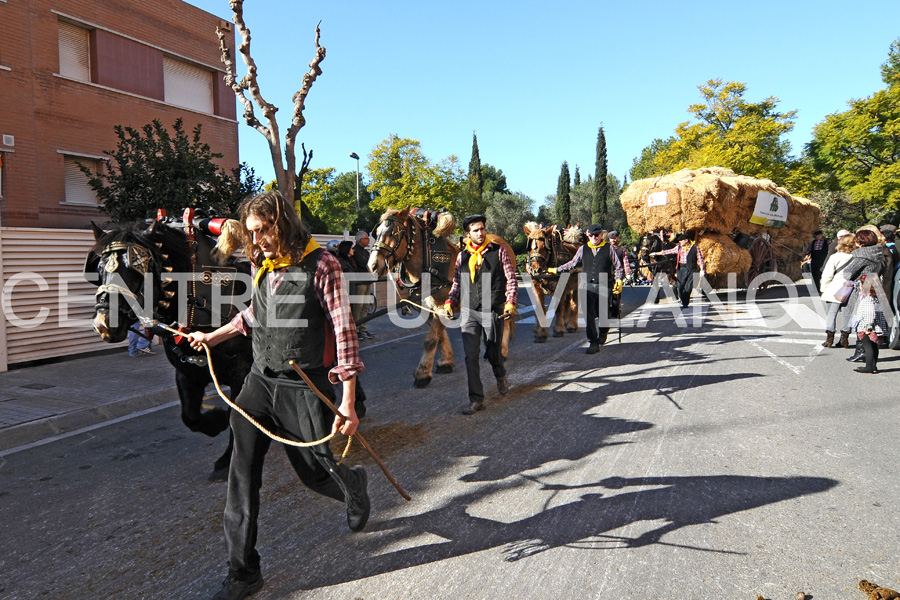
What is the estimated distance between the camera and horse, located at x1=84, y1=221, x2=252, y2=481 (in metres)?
3.64

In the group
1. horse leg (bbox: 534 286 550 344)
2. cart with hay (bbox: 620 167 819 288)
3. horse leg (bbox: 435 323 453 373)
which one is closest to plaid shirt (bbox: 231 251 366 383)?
horse leg (bbox: 435 323 453 373)

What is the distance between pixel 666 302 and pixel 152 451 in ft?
53.2

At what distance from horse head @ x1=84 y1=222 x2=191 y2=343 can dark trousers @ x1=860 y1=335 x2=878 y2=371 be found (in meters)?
8.29

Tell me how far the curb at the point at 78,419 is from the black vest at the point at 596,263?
654cm

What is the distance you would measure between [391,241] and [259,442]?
4192mm

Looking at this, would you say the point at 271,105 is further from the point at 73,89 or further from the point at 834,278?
the point at 834,278

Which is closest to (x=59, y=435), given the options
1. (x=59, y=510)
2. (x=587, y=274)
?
(x=59, y=510)

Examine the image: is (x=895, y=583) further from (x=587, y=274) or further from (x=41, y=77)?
(x=41, y=77)

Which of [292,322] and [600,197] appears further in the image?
[600,197]

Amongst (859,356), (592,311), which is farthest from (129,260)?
(859,356)

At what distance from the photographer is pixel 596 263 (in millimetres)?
9422

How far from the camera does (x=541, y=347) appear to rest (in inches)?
397

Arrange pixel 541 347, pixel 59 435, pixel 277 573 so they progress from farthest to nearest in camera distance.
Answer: pixel 541 347, pixel 59 435, pixel 277 573

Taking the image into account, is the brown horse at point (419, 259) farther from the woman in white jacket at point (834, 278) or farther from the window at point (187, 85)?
the window at point (187, 85)
